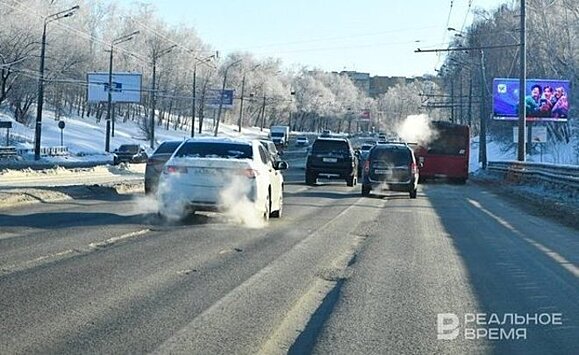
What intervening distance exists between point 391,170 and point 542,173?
9.38m

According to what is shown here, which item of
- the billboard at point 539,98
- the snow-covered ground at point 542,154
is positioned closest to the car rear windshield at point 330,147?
the billboard at point 539,98

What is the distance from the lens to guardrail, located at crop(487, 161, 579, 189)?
2925cm

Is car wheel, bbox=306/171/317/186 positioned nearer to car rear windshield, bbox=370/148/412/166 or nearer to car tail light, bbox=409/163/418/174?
car rear windshield, bbox=370/148/412/166

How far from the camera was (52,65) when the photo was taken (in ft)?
276

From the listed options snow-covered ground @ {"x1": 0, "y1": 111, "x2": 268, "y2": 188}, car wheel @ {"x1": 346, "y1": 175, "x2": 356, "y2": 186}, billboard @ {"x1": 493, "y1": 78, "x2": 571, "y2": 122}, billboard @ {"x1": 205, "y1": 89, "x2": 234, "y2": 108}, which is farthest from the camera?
billboard @ {"x1": 205, "y1": 89, "x2": 234, "y2": 108}

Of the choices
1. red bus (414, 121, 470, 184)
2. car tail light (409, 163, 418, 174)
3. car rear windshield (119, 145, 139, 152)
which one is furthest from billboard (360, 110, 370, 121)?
car tail light (409, 163, 418, 174)

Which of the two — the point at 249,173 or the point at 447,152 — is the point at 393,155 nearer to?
the point at 249,173

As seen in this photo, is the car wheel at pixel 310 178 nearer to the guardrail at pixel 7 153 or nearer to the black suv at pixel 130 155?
the black suv at pixel 130 155

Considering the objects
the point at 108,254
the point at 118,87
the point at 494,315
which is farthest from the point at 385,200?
the point at 118,87

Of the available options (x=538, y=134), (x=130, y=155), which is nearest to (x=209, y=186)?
(x=538, y=134)

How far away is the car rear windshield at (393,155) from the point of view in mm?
28531

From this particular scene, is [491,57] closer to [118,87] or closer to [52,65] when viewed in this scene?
[118,87]

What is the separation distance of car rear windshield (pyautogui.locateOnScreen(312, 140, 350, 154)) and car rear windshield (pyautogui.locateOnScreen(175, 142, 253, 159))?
1814 centimetres

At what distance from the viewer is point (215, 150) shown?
1677 centimetres
